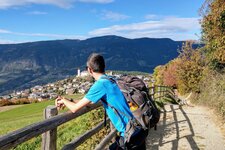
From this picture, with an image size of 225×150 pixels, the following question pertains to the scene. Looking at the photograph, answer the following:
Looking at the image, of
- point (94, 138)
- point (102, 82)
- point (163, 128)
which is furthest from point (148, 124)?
point (163, 128)

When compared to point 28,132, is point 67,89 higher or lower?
lower

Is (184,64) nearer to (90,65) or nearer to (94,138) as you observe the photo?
(94,138)

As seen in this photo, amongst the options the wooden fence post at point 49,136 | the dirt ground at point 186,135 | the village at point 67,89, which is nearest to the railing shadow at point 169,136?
the dirt ground at point 186,135

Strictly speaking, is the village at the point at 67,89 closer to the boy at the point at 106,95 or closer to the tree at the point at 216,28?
the boy at the point at 106,95

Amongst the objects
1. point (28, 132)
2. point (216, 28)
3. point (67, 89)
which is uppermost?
point (216, 28)

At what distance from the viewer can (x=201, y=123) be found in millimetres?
12148

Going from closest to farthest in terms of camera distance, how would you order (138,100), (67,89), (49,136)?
(138,100)
(49,136)
(67,89)

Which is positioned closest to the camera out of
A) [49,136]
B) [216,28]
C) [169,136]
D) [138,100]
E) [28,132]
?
[28,132]

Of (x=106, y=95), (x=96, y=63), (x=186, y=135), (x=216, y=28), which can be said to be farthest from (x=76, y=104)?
(x=216, y=28)

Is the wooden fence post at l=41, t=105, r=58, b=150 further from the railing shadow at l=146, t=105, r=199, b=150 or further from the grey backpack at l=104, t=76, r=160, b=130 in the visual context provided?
the railing shadow at l=146, t=105, r=199, b=150

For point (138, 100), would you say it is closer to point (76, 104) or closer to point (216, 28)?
point (76, 104)

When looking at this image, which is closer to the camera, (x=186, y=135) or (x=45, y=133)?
(x=45, y=133)

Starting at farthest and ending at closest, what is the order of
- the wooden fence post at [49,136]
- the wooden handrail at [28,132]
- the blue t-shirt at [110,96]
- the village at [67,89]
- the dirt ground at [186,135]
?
the dirt ground at [186,135], the village at [67,89], the wooden fence post at [49,136], the blue t-shirt at [110,96], the wooden handrail at [28,132]

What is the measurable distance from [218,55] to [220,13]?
2359mm
